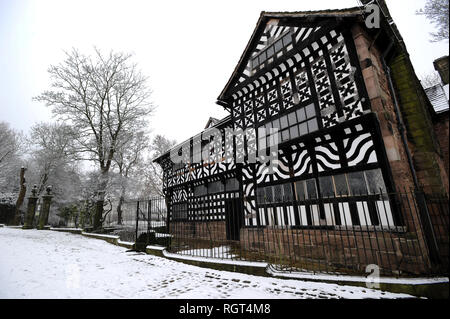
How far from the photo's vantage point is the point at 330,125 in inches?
254

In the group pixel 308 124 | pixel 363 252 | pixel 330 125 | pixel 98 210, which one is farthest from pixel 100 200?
pixel 363 252

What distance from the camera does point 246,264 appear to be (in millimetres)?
5133

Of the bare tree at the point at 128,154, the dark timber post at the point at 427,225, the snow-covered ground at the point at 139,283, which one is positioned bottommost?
the snow-covered ground at the point at 139,283

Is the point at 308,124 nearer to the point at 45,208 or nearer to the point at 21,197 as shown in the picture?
the point at 45,208

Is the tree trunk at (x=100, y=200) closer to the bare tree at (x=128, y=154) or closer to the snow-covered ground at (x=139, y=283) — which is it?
the bare tree at (x=128, y=154)

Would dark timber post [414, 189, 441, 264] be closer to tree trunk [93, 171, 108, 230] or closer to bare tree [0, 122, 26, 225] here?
tree trunk [93, 171, 108, 230]

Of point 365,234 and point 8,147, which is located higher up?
point 8,147

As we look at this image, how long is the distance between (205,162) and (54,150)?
17795 mm

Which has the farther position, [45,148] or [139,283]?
[45,148]

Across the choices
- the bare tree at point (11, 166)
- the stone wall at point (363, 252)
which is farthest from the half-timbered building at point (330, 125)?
the bare tree at point (11, 166)

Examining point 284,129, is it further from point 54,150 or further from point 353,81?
point 54,150

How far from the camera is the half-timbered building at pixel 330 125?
5602 millimetres

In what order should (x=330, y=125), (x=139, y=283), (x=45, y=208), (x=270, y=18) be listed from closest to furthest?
(x=139, y=283), (x=330, y=125), (x=270, y=18), (x=45, y=208)
